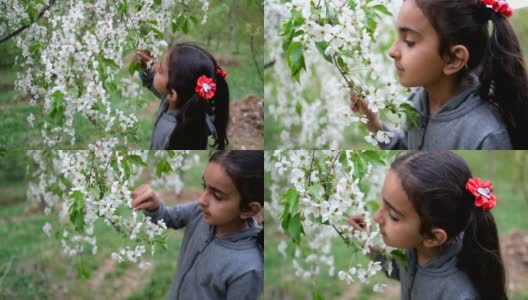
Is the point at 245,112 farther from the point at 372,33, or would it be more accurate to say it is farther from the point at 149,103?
the point at 372,33

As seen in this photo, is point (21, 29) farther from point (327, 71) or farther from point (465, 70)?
point (465, 70)

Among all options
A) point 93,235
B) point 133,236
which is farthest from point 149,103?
point 93,235

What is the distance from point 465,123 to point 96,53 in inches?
29.6

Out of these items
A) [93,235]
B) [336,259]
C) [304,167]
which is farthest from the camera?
[336,259]

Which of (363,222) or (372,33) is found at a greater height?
(372,33)

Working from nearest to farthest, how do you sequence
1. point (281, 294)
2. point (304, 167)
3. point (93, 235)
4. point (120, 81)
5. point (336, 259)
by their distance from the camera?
point (304, 167) < point (120, 81) < point (93, 235) < point (281, 294) < point (336, 259)

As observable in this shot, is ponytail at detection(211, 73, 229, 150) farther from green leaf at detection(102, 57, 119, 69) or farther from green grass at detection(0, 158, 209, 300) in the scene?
green grass at detection(0, 158, 209, 300)

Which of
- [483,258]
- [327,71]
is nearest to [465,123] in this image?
[483,258]

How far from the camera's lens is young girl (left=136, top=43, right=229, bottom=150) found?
3.92ft

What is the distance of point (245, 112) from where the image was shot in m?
1.23

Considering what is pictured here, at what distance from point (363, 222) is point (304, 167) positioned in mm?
231

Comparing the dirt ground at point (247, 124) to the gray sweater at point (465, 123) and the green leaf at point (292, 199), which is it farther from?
the gray sweater at point (465, 123)

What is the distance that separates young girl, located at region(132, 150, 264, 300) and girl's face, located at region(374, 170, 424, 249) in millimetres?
285

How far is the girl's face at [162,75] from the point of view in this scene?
1.20 metres
